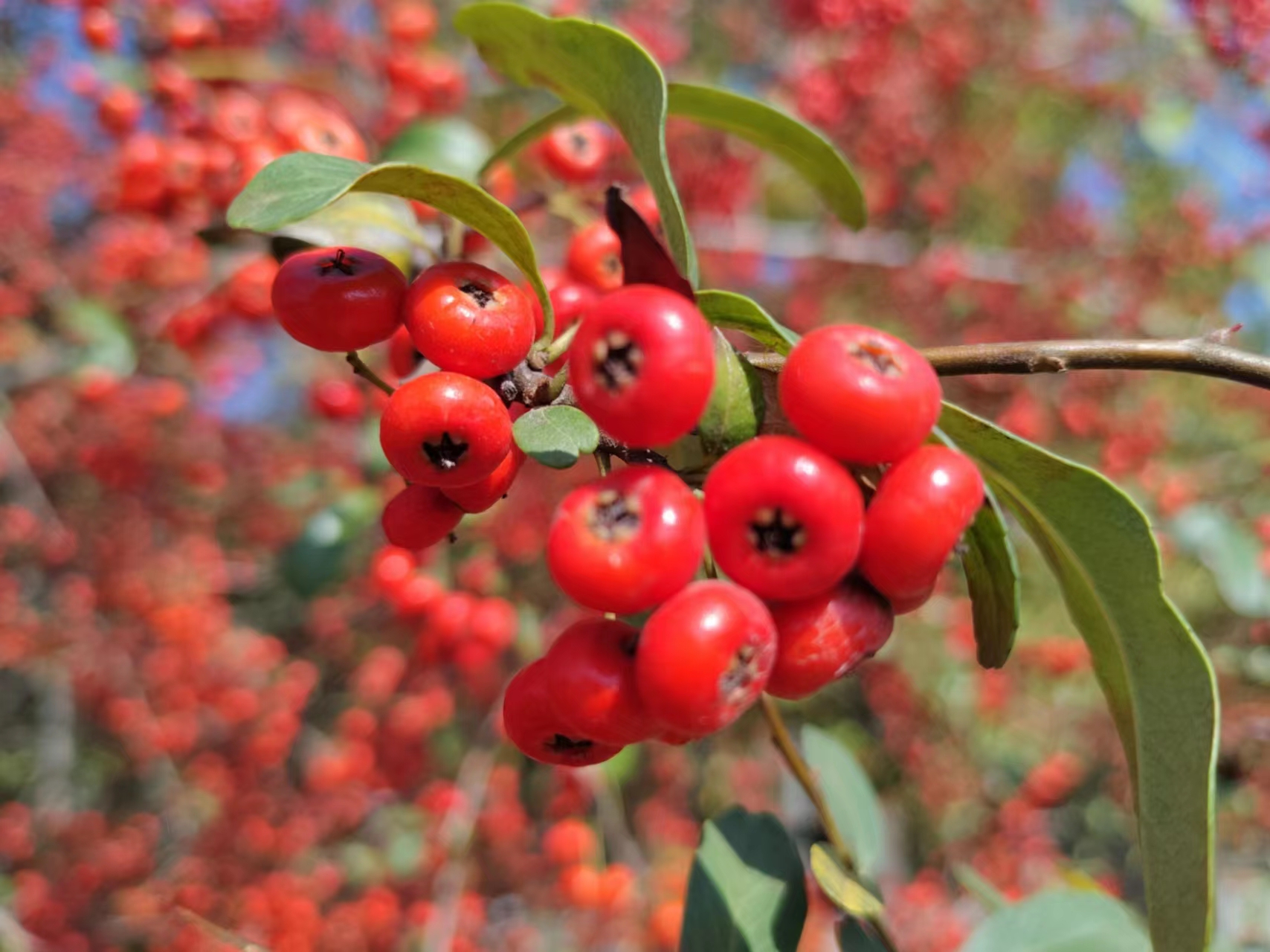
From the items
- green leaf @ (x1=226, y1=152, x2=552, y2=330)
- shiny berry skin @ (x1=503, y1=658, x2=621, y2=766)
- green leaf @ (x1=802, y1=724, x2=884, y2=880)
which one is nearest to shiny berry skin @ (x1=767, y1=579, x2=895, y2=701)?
shiny berry skin @ (x1=503, y1=658, x2=621, y2=766)

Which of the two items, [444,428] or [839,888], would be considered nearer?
[444,428]

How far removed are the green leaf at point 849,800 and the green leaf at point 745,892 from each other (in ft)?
1.43

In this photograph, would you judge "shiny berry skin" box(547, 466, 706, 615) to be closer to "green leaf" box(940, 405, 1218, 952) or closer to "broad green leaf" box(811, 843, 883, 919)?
"green leaf" box(940, 405, 1218, 952)

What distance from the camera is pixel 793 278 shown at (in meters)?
6.14

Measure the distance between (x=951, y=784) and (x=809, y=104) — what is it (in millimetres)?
4366

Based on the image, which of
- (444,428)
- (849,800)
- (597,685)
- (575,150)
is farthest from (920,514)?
(575,150)

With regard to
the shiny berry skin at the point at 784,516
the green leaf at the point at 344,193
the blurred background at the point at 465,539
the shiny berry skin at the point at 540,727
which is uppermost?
the green leaf at the point at 344,193

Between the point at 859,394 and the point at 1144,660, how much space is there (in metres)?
0.44

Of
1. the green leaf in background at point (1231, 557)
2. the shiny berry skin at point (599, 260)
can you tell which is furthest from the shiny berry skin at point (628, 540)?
the green leaf in background at point (1231, 557)

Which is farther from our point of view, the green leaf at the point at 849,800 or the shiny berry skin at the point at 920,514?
the green leaf at the point at 849,800

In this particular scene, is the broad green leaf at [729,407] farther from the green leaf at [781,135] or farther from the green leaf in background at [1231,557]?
the green leaf in background at [1231,557]

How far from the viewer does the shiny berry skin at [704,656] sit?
2.77 feet

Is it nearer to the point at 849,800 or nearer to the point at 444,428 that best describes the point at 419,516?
the point at 444,428

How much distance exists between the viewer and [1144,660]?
938 mm
